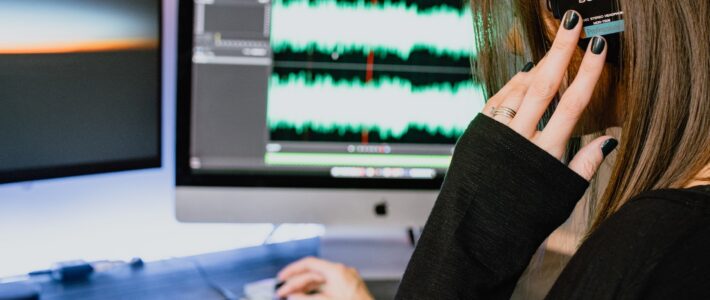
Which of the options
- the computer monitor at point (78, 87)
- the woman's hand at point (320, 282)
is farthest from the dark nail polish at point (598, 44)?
the computer monitor at point (78, 87)

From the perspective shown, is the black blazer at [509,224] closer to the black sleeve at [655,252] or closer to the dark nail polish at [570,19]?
the black sleeve at [655,252]

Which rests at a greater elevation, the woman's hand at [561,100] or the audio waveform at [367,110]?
the woman's hand at [561,100]

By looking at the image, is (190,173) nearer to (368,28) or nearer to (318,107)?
(318,107)

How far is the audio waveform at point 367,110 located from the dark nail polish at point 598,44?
578 millimetres

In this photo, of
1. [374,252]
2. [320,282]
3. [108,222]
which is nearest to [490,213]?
[320,282]

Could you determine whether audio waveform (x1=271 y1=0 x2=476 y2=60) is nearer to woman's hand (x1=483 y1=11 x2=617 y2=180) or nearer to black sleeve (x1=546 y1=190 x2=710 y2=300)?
woman's hand (x1=483 y1=11 x2=617 y2=180)

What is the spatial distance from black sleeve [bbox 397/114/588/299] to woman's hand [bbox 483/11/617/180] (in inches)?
0.7

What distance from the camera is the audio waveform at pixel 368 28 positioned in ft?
4.25

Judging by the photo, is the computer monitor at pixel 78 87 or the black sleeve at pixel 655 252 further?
the computer monitor at pixel 78 87

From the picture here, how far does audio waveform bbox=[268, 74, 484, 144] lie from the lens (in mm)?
1310

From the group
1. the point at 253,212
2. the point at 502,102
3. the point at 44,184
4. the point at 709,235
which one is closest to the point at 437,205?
the point at 502,102

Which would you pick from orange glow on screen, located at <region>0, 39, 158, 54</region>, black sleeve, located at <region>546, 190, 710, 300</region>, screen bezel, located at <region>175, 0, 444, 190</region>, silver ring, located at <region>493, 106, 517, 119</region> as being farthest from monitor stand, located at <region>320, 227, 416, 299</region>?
black sleeve, located at <region>546, 190, 710, 300</region>

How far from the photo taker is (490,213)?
700 millimetres

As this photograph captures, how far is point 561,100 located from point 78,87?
0.71 m
